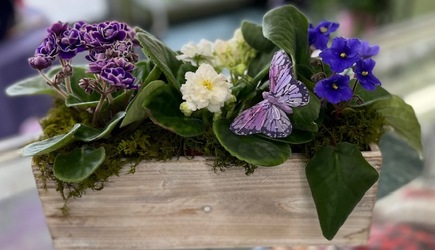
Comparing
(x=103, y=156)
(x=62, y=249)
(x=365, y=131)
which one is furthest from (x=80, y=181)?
(x=365, y=131)

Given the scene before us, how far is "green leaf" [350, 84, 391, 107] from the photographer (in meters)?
0.72

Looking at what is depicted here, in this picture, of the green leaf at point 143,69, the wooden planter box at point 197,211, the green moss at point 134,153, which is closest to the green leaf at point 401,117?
the wooden planter box at point 197,211

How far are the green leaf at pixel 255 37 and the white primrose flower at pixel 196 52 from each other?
7cm

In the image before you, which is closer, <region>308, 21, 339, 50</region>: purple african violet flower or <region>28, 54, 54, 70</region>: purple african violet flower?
<region>28, 54, 54, 70</region>: purple african violet flower

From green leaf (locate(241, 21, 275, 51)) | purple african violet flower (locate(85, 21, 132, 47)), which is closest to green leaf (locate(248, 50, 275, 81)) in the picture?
green leaf (locate(241, 21, 275, 51))

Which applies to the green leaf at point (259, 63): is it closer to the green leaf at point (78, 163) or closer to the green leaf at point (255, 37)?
the green leaf at point (255, 37)

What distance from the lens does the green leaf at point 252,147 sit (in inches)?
24.9

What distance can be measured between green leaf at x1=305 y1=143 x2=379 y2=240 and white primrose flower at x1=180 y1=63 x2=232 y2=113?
6.2 inches

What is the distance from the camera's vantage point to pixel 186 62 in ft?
2.50

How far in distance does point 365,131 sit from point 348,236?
0.56ft

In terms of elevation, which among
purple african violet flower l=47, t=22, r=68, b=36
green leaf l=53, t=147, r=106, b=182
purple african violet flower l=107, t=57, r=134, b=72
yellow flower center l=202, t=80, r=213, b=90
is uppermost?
purple african violet flower l=47, t=22, r=68, b=36

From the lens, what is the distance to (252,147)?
2.14ft

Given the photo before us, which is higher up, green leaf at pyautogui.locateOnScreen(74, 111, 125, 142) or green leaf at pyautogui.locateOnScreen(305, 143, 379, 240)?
green leaf at pyautogui.locateOnScreen(74, 111, 125, 142)

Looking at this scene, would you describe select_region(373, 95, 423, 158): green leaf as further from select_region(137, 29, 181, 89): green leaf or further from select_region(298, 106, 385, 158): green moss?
select_region(137, 29, 181, 89): green leaf
